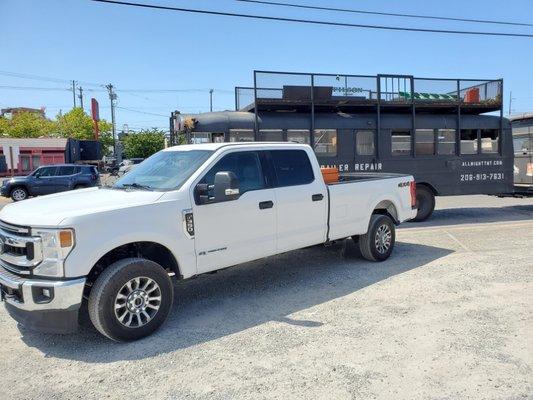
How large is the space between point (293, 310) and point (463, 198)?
13525 millimetres

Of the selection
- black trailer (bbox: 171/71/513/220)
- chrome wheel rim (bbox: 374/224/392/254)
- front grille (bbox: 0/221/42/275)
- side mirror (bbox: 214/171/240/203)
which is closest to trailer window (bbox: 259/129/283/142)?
black trailer (bbox: 171/71/513/220)

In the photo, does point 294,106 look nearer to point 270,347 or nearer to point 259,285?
point 259,285

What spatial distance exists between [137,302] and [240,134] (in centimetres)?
662

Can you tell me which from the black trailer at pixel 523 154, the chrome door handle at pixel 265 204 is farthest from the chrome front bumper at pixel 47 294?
the black trailer at pixel 523 154

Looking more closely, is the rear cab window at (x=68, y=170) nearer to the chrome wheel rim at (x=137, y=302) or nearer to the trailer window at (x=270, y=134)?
the trailer window at (x=270, y=134)

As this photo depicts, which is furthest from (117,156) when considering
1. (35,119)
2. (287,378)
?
(287,378)

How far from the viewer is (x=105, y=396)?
11.3 feet

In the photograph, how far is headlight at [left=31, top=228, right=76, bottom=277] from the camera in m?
3.90

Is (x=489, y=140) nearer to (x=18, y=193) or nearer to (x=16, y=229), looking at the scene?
(x=16, y=229)

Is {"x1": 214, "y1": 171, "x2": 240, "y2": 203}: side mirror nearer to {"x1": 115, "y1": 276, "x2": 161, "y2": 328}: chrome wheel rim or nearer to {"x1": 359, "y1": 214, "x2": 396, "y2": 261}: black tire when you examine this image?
{"x1": 115, "y1": 276, "x2": 161, "y2": 328}: chrome wheel rim

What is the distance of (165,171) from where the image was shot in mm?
5230

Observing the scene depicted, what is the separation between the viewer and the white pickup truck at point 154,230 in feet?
13.1

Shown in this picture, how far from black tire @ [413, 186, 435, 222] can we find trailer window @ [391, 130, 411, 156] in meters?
0.97

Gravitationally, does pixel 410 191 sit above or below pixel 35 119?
below
